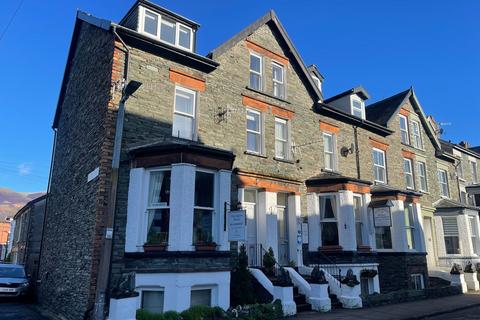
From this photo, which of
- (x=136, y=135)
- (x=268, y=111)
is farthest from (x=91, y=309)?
(x=268, y=111)

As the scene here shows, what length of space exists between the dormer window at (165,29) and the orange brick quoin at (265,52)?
9.27 ft

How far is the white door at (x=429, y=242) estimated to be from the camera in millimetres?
22734

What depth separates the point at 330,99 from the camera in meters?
21.3

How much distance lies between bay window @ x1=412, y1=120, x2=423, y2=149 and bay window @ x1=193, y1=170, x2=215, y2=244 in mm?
16958

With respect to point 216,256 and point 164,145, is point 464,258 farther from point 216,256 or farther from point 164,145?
point 164,145

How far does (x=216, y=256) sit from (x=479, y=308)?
10112mm

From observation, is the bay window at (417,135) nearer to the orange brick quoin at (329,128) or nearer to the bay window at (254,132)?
the orange brick quoin at (329,128)

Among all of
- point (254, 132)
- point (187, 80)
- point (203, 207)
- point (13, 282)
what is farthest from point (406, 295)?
point (13, 282)

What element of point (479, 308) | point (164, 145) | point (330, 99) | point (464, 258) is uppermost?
point (330, 99)

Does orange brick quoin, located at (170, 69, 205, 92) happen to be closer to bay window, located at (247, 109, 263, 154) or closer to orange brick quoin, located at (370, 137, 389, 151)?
bay window, located at (247, 109, 263, 154)

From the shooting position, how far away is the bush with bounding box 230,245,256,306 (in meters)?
11.7

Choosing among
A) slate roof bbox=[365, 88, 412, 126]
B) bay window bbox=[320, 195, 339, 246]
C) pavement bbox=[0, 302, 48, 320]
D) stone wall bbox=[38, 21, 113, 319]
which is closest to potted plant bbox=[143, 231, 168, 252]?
stone wall bbox=[38, 21, 113, 319]

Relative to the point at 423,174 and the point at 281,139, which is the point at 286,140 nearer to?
the point at 281,139

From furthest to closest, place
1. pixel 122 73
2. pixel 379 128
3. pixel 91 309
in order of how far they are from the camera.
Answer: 1. pixel 379 128
2. pixel 122 73
3. pixel 91 309
